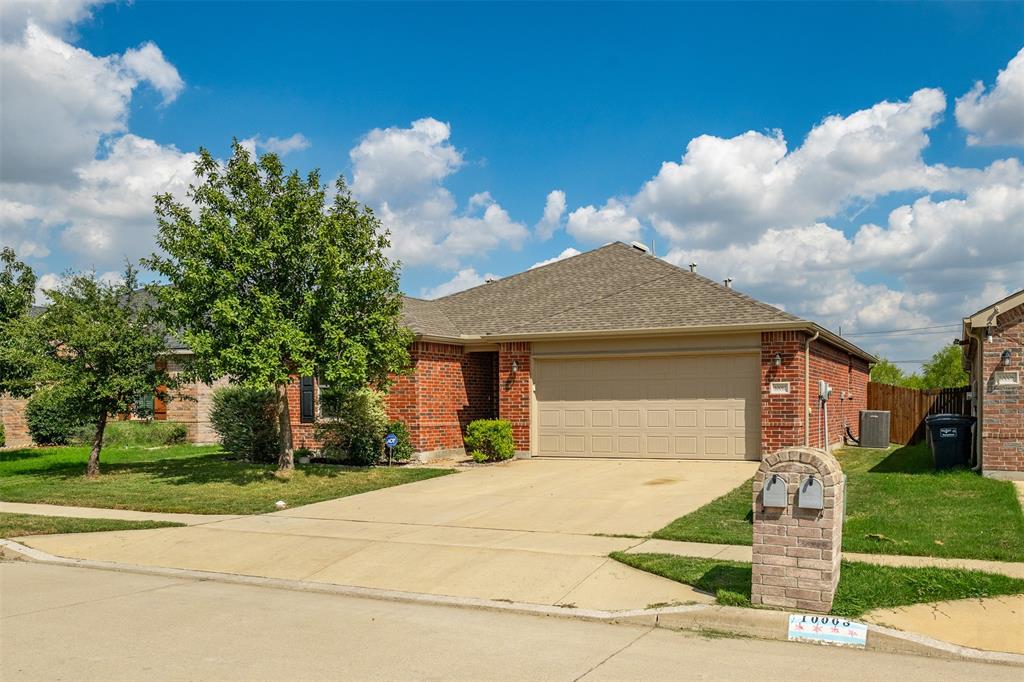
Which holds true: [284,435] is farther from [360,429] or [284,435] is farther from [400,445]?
[400,445]

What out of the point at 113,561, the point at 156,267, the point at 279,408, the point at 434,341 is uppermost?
the point at 156,267

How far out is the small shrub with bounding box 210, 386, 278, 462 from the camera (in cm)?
1959

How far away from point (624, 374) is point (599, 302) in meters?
2.49

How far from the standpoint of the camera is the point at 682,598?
7.25m

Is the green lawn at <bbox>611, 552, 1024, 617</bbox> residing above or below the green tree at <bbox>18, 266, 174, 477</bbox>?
below

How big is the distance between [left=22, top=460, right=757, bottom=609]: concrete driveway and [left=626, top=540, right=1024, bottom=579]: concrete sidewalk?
0.41m

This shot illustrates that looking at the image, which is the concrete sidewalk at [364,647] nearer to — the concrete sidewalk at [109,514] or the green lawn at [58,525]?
the green lawn at [58,525]

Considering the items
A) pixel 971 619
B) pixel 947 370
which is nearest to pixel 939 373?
pixel 947 370

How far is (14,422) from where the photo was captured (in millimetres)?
28062

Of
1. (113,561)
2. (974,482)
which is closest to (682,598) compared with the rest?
(113,561)

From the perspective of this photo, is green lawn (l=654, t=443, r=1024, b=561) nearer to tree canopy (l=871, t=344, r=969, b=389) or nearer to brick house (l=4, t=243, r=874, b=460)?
brick house (l=4, t=243, r=874, b=460)

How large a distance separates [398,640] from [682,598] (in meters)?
2.51

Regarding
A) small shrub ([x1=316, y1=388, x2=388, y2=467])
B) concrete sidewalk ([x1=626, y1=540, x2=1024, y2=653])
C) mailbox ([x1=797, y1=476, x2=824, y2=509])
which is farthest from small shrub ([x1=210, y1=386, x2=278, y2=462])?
concrete sidewalk ([x1=626, y1=540, x2=1024, y2=653])

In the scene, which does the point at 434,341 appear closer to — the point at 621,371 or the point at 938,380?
the point at 621,371
